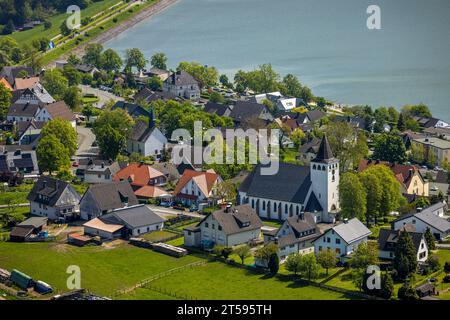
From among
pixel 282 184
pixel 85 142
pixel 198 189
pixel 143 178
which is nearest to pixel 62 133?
pixel 85 142

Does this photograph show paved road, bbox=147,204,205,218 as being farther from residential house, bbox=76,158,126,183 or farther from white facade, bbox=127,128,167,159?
white facade, bbox=127,128,167,159

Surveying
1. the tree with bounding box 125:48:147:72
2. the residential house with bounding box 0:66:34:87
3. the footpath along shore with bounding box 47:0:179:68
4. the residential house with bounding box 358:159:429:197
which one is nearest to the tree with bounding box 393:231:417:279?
the residential house with bounding box 358:159:429:197

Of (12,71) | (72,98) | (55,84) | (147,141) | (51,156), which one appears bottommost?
(51,156)

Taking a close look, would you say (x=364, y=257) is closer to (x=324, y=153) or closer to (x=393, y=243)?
(x=393, y=243)

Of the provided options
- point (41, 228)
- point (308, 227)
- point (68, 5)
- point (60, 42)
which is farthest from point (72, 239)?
point (68, 5)

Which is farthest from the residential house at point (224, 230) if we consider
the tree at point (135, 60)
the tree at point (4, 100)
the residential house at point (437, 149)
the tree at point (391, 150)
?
the tree at point (135, 60)

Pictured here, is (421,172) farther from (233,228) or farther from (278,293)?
(278,293)
